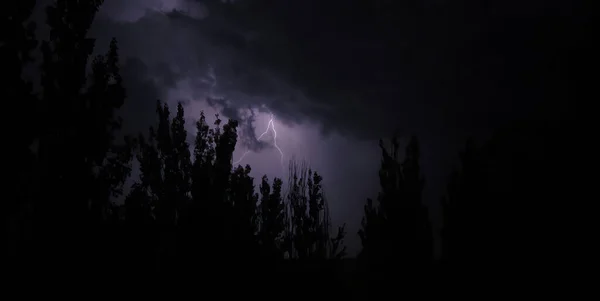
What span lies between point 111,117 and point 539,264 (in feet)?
40.7

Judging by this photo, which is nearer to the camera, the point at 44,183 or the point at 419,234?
the point at 419,234

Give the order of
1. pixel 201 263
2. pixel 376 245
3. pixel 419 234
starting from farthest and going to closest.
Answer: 1. pixel 201 263
2. pixel 376 245
3. pixel 419 234

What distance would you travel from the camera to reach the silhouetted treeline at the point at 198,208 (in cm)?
564

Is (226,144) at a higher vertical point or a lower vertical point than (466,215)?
higher

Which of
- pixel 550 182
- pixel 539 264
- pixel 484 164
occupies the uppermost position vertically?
pixel 484 164

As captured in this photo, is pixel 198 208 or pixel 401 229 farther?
pixel 198 208

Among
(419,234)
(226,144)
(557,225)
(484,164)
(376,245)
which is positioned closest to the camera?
(557,225)

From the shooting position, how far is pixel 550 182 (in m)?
5.37

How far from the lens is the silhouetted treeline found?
222 inches

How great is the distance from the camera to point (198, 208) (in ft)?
38.0

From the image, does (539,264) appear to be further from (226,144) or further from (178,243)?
(226,144)

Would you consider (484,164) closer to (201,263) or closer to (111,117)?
(201,263)

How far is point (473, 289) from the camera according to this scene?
5672 millimetres

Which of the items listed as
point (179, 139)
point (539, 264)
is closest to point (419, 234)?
point (539, 264)
